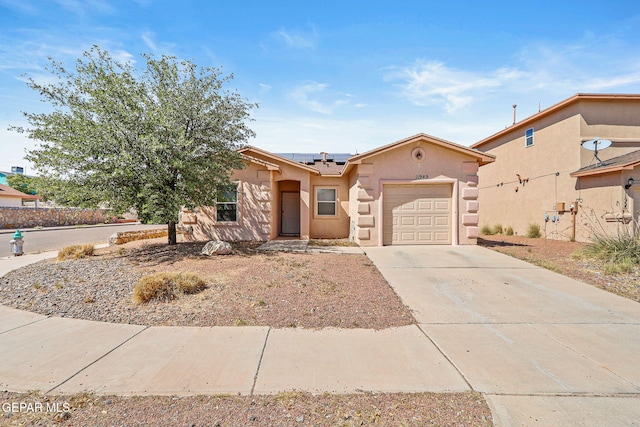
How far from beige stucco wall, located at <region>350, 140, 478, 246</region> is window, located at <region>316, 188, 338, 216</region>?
3382mm

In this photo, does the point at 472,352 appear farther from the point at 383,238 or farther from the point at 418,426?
the point at 383,238

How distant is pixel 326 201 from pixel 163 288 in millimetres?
10292

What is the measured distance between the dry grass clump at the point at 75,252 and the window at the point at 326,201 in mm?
9239

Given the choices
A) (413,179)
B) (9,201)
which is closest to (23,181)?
(413,179)

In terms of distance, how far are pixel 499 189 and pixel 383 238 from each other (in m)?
11.6

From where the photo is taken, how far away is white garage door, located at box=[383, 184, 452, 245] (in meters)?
11.8

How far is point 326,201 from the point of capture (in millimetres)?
15148

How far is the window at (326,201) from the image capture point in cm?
1511

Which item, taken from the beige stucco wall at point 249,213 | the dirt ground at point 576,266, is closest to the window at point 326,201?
the beige stucco wall at point 249,213

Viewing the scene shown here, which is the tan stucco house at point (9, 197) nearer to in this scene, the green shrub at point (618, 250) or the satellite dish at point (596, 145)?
the green shrub at point (618, 250)

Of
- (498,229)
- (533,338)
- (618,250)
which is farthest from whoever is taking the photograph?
Answer: (498,229)

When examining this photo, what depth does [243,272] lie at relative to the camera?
23.9 feet

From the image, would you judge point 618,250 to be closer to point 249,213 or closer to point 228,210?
point 249,213

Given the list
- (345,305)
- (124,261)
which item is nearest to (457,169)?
→ (345,305)
